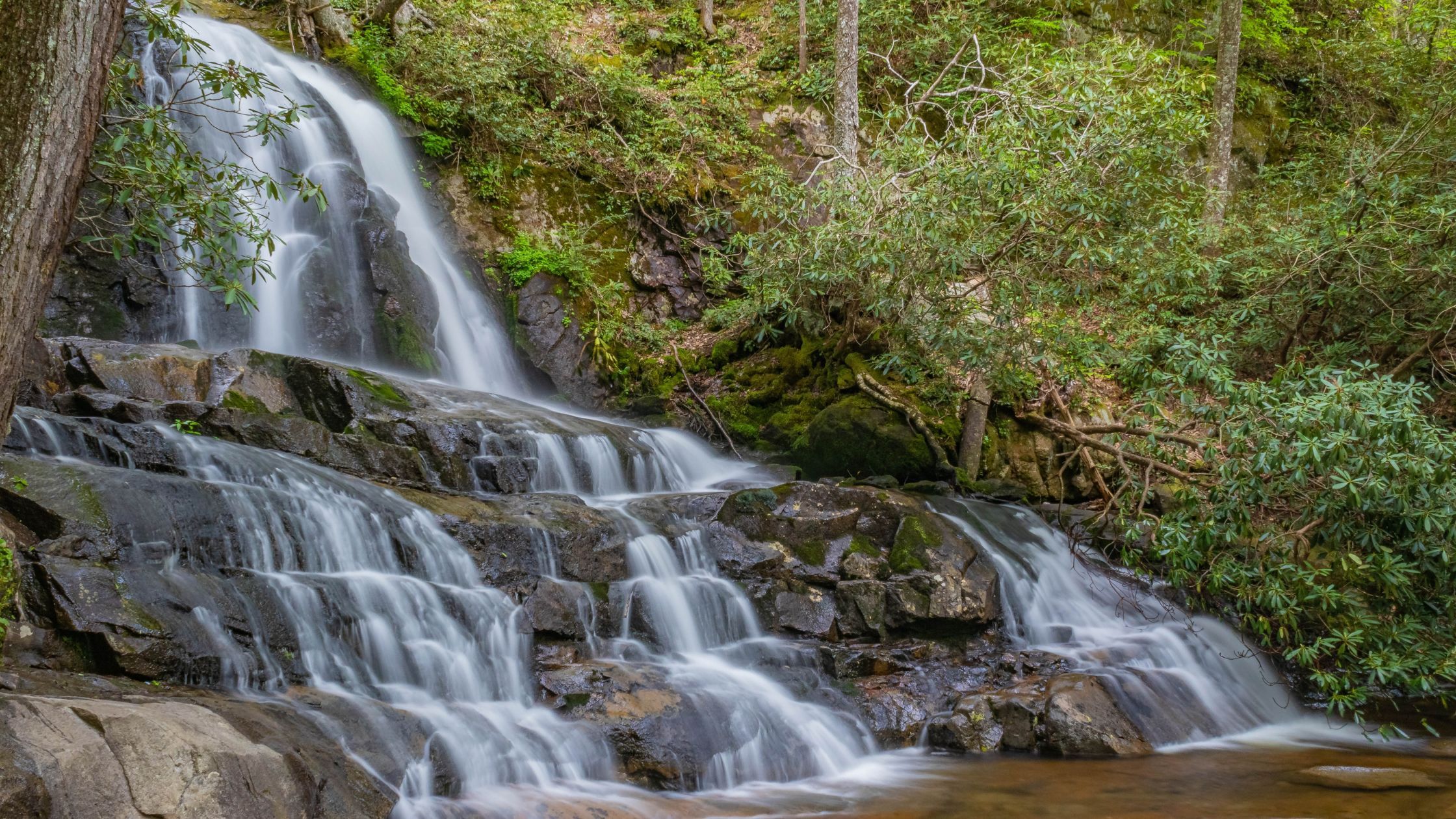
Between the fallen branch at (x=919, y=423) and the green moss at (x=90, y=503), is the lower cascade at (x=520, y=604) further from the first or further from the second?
the fallen branch at (x=919, y=423)

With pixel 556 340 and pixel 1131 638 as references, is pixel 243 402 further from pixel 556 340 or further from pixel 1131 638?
pixel 1131 638

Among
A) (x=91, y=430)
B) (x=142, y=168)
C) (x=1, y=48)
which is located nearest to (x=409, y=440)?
(x=91, y=430)

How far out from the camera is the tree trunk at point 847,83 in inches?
488

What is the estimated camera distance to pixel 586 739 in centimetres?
561

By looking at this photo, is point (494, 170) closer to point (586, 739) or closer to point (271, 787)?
point (586, 739)

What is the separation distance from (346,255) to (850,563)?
7.91 m

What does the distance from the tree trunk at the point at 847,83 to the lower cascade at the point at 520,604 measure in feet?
16.7

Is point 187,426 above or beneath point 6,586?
above

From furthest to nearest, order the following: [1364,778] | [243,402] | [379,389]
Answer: [379,389]
[243,402]
[1364,778]

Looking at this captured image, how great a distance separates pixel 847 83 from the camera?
12648 mm

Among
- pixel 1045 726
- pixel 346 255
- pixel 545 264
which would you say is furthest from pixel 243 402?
pixel 1045 726

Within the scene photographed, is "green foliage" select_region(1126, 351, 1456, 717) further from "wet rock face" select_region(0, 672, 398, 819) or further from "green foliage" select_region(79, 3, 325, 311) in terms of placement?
"green foliage" select_region(79, 3, 325, 311)

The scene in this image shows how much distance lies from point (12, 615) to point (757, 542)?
5.41 m

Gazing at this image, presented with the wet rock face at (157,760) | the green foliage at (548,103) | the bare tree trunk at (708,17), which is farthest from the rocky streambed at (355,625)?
the bare tree trunk at (708,17)
